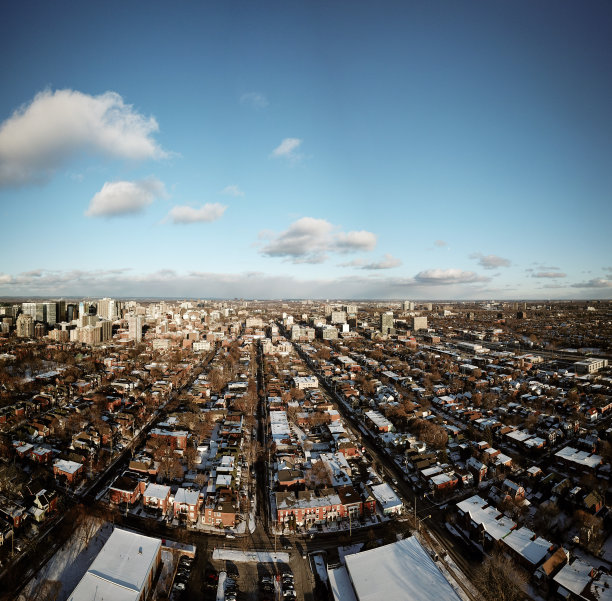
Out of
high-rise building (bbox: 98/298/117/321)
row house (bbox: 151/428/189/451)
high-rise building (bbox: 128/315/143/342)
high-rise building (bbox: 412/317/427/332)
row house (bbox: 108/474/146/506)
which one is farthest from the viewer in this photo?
high-rise building (bbox: 98/298/117/321)

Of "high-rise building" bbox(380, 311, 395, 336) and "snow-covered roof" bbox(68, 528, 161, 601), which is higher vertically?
"high-rise building" bbox(380, 311, 395, 336)

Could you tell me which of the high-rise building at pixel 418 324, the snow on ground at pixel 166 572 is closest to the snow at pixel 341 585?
the snow on ground at pixel 166 572

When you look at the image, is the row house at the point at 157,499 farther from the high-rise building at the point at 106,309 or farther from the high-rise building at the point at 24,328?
the high-rise building at the point at 106,309

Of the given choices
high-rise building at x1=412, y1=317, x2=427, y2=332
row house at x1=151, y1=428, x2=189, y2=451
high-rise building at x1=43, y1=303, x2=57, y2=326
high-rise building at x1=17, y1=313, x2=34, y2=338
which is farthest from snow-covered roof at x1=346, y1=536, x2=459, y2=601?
high-rise building at x1=43, y1=303, x2=57, y2=326

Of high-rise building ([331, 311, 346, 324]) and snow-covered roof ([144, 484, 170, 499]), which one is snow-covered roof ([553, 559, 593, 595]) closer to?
snow-covered roof ([144, 484, 170, 499])

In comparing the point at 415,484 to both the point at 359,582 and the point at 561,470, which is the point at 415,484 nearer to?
the point at 359,582

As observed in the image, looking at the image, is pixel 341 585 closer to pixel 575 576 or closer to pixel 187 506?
pixel 187 506

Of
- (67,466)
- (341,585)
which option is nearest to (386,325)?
(67,466)

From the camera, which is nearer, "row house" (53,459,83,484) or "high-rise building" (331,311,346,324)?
"row house" (53,459,83,484)
